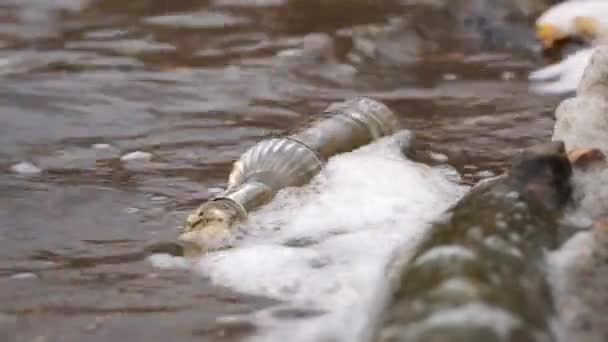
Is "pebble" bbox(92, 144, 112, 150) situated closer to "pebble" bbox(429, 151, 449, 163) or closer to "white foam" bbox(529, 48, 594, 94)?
"pebble" bbox(429, 151, 449, 163)

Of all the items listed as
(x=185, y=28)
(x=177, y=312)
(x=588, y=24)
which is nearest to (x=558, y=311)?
(x=177, y=312)

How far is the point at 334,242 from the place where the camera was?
2.33 metres

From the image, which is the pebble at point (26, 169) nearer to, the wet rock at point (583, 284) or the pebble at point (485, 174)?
the pebble at point (485, 174)

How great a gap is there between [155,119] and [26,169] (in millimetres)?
677

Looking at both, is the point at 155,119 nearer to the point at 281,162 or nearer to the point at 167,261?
the point at 281,162

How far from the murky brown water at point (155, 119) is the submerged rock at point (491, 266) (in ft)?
1.40

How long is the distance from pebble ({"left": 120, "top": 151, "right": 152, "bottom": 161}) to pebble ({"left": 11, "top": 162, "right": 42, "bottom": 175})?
28 centimetres

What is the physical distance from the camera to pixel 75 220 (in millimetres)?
2553

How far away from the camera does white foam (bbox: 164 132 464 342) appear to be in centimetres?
190

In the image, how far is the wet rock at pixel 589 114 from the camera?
2619 mm

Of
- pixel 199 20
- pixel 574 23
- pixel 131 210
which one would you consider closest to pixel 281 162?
pixel 131 210

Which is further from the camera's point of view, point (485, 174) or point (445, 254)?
point (485, 174)

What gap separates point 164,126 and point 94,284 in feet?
4.48

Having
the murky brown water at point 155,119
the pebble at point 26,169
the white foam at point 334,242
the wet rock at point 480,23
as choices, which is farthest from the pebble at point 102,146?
the wet rock at point 480,23
